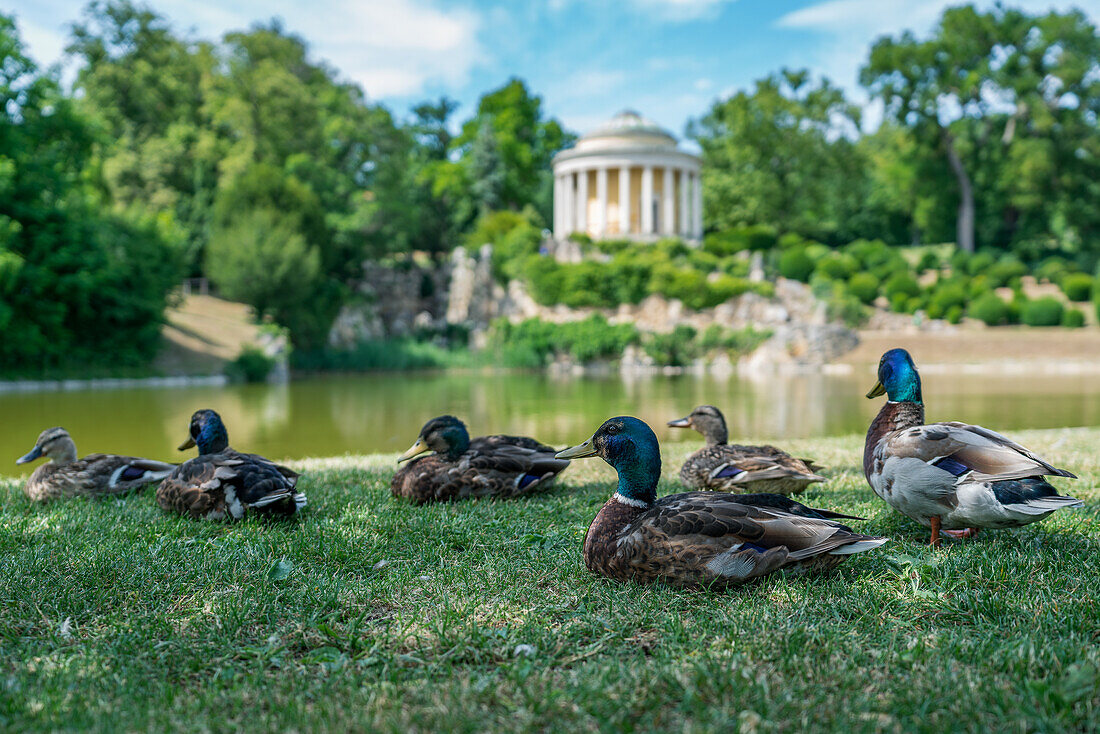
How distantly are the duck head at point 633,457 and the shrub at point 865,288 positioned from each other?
3451 centimetres

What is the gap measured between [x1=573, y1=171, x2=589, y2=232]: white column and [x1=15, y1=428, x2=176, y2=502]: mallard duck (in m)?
41.4

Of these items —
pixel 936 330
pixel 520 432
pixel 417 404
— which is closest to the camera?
pixel 520 432

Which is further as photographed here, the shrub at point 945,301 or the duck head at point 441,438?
the shrub at point 945,301

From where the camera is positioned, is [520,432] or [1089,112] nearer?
[520,432]

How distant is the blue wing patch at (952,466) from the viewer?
338 centimetres

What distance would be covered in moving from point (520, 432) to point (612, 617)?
7.74m

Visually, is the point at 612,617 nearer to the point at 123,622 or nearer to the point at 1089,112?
the point at 123,622

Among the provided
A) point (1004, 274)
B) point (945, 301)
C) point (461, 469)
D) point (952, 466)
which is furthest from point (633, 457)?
point (1004, 274)

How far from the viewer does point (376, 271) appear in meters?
39.1

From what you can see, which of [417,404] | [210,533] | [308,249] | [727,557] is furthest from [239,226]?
[727,557]

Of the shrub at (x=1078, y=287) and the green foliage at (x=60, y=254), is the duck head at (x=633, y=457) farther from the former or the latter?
the shrub at (x=1078, y=287)

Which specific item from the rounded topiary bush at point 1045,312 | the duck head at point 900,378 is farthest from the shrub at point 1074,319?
the duck head at point 900,378

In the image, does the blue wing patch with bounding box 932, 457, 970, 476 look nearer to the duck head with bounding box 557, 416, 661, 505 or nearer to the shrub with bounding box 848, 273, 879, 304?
the duck head with bounding box 557, 416, 661, 505

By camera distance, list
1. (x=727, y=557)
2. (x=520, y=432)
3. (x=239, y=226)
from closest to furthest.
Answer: (x=727, y=557) → (x=520, y=432) → (x=239, y=226)
